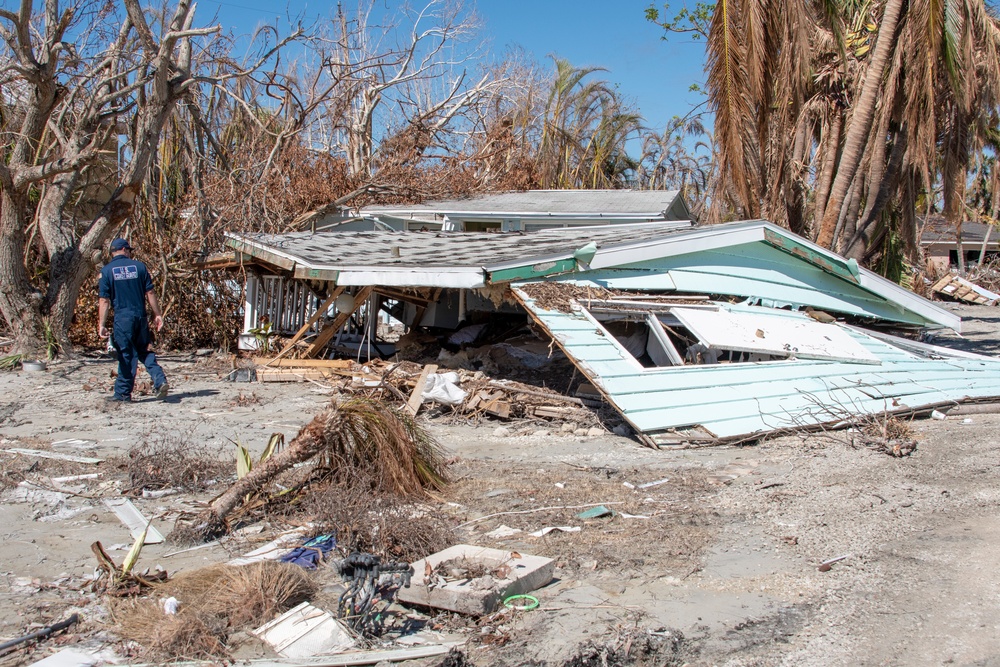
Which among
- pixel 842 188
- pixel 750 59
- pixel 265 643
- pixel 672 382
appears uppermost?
pixel 750 59

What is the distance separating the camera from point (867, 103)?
13.2 meters

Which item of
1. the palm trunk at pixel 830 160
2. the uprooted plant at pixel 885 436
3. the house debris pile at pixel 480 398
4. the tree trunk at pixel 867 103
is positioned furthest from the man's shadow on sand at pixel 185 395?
the palm trunk at pixel 830 160

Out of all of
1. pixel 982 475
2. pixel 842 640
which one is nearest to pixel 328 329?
pixel 982 475

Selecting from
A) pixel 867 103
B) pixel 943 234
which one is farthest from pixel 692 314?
pixel 943 234

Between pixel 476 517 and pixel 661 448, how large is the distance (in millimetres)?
2770

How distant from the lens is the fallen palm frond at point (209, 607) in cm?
367

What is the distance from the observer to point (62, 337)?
12734 millimetres

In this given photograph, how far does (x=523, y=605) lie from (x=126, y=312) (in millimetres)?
6898

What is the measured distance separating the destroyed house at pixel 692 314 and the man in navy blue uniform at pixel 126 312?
2.13 meters

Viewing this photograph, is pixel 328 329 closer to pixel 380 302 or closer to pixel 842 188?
pixel 380 302

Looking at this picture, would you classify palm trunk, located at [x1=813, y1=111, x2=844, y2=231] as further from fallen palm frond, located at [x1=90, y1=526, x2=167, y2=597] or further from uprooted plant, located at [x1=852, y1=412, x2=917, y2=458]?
fallen palm frond, located at [x1=90, y1=526, x2=167, y2=597]

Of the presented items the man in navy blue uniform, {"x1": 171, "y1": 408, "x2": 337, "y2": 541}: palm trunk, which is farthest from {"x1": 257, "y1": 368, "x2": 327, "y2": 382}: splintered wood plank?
{"x1": 171, "y1": 408, "x2": 337, "y2": 541}: palm trunk

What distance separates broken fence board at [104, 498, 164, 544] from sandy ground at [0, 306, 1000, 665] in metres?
0.08

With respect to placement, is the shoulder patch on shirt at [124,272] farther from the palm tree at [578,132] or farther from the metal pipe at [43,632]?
the palm tree at [578,132]
